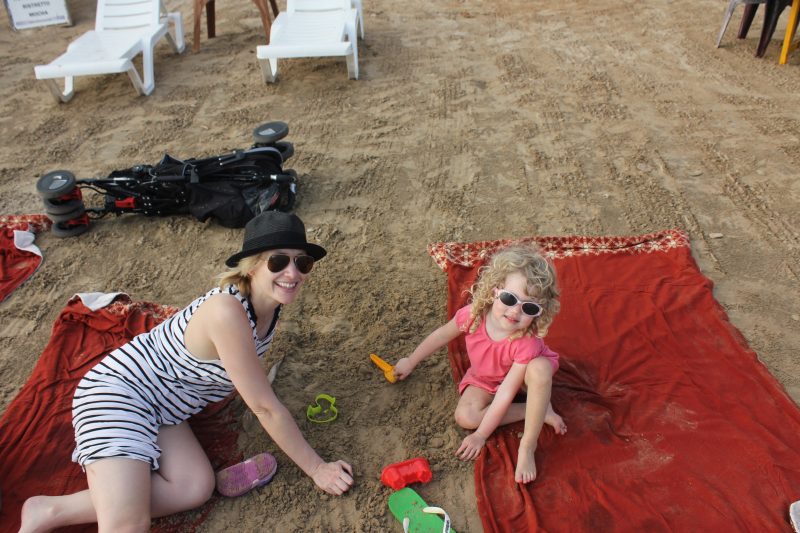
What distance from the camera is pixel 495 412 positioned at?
2643 millimetres

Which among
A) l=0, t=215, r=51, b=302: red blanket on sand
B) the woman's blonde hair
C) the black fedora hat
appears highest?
the black fedora hat

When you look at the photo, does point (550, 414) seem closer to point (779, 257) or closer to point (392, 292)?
point (392, 292)

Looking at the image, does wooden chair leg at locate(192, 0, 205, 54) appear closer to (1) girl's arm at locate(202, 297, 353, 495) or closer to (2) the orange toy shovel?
(2) the orange toy shovel

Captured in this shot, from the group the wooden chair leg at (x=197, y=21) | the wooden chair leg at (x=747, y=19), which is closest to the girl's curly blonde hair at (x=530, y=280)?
the wooden chair leg at (x=747, y=19)

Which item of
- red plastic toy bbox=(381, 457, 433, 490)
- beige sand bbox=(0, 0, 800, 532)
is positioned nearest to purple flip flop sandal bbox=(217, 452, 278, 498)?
beige sand bbox=(0, 0, 800, 532)

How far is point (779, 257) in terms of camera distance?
3826 millimetres

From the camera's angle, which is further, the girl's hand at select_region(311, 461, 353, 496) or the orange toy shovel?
the orange toy shovel

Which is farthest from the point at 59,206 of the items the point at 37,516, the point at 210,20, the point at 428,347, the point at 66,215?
the point at 210,20

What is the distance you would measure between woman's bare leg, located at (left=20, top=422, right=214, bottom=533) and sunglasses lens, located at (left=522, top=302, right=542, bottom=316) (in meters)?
1.47

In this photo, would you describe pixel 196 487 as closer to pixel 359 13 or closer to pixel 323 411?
pixel 323 411

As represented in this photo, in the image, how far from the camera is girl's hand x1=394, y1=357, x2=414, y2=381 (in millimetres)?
3008

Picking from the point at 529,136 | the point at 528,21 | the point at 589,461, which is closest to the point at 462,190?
the point at 529,136

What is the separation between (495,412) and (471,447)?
0.65ft

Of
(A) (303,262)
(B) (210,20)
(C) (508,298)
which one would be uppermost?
(A) (303,262)
